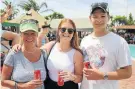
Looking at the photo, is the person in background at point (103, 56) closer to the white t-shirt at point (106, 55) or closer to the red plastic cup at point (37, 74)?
the white t-shirt at point (106, 55)

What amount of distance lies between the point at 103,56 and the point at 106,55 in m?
0.04

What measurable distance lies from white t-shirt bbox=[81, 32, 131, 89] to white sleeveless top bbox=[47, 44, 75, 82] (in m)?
0.17

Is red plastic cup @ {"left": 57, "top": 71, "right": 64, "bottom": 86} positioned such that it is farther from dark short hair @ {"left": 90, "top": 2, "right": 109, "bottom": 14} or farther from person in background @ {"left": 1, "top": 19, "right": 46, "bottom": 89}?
dark short hair @ {"left": 90, "top": 2, "right": 109, "bottom": 14}

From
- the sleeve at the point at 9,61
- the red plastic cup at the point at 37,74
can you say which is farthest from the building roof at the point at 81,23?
the red plastic cup at the point at 37,74

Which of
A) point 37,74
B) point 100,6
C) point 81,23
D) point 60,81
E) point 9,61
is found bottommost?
point 60,81

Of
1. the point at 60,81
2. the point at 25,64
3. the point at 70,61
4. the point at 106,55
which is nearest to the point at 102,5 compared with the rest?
the point at 106,55

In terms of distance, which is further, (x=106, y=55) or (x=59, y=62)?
(x=59, y=62)

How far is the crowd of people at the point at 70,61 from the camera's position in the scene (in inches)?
102

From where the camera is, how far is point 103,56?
8.79 ft

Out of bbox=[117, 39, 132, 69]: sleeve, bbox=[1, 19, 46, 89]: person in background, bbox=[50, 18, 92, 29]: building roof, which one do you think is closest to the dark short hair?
bbox=[117, 39, 132, 69]: sleeve

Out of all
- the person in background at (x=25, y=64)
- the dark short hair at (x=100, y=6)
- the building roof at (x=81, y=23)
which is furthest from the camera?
the building roof at (x=81, y=23)

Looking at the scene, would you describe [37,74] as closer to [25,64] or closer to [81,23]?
[25,64]

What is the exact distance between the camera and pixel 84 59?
281 centimetres

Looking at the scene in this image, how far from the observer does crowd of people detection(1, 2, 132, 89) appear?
2.59 metres
